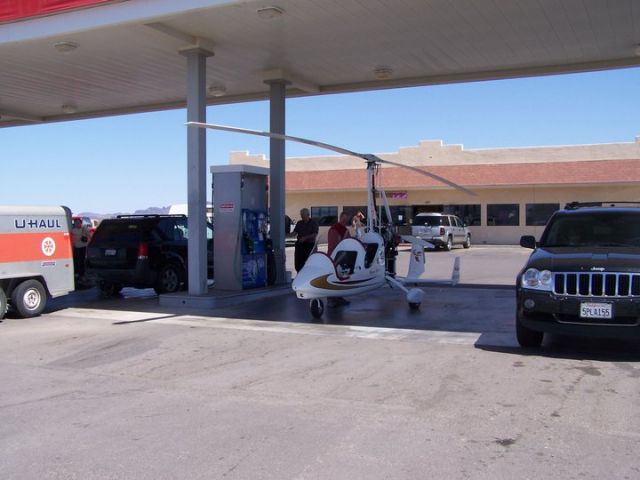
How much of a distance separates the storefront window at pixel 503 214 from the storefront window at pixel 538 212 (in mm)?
674

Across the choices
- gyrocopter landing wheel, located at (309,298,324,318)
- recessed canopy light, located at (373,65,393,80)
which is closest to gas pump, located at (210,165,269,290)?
gyrocopter landing wheel, located at (309,298,324,318)

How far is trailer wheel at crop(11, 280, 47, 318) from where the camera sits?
11.5 meters

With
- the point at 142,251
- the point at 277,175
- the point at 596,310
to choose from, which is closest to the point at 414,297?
the point at 596,310

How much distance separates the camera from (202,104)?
12.6 meters

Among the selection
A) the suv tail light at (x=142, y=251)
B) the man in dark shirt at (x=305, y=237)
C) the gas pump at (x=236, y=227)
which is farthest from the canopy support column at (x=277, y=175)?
the suv tail light at (x=142, y=251)

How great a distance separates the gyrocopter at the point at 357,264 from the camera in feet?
35.2

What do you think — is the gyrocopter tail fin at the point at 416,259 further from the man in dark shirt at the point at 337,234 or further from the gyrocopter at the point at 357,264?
the man in dark shirt at the point at 337,234

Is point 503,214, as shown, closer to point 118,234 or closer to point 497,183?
point 497,183

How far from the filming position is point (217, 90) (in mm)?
16391

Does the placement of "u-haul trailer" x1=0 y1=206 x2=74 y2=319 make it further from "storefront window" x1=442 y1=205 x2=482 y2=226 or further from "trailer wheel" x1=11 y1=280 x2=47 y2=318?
"storefront window" x1=442 y1=205 x2=482 y2=226

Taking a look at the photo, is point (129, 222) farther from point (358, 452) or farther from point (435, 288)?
point (358, 452)

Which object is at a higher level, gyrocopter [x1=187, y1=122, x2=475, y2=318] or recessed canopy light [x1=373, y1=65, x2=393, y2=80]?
recessed canopy light [x1=373, y1=65, x2=393, y2=80]

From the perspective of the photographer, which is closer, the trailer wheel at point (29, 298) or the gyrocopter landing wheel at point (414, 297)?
the trailer wheel at point (29, 298)

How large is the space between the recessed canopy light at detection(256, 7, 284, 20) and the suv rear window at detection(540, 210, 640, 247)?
212 inches
